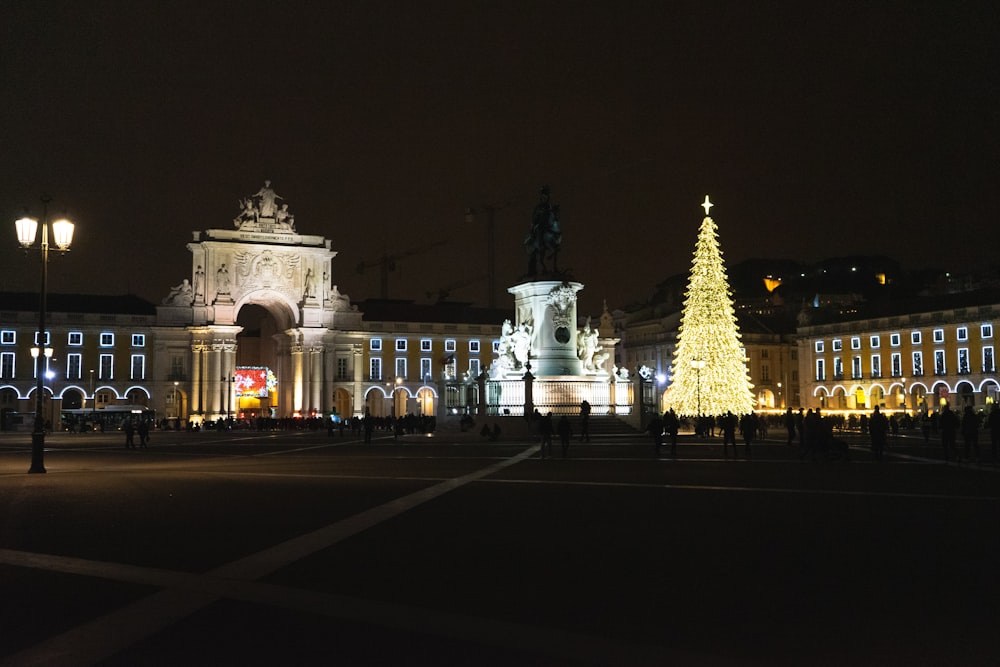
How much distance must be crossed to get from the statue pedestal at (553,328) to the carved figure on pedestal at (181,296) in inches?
2084

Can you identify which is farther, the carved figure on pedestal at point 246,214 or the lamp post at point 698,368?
the carved figure on pedestal at point 246,214

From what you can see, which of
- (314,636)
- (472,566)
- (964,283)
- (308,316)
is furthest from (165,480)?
(964,283)

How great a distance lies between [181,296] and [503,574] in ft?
273

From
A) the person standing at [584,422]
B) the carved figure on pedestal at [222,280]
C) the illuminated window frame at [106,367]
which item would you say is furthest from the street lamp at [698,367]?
the illuminated window frame at [106,367]

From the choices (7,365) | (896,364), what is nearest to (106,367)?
(7,365)

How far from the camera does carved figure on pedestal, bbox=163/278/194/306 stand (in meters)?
86.4

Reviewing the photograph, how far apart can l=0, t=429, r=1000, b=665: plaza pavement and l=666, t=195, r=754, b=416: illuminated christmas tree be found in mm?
28022

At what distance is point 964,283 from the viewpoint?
105m

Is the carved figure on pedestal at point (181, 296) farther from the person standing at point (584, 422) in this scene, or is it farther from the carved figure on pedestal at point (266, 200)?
the person standing at point (584, 422)

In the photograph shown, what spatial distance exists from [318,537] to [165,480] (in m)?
9.65

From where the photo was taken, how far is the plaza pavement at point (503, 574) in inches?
246

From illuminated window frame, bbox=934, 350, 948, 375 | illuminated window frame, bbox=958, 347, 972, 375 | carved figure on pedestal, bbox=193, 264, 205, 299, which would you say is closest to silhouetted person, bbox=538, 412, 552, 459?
illuminated window frame, bbox=958, 347, 972, 375

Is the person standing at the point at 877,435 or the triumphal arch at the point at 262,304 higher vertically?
the triumphal arch at the point at 262,304

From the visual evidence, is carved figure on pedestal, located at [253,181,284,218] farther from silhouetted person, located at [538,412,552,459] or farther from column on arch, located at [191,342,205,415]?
silhouetted person, located at [538,412,552,459]
